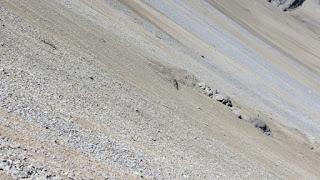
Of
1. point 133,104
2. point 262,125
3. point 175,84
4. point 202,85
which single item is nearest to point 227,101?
point 202,85

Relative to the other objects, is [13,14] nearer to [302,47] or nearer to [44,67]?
[44,67]

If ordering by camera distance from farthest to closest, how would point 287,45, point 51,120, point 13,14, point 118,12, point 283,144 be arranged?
point 287,45 → point 118,12 → point 283,144 → point 13,14 → point 51,120

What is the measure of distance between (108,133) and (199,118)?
7.17 m

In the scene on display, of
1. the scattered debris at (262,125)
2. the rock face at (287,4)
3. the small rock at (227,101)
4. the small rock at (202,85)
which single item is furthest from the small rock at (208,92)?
the rock face at (287,4)

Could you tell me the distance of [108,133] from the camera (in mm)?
15297

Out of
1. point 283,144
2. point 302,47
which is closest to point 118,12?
point 283,144

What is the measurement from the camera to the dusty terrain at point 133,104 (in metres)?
13.4

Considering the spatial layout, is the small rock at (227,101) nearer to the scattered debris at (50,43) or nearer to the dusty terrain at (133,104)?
the dusty terrain at (133,104)

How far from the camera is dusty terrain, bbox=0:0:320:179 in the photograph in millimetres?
13414

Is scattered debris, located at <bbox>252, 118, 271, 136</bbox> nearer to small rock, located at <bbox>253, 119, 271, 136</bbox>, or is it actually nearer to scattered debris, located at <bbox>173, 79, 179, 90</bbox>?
small rock, located at <bbox>253, 119, 271, 136</bbox>

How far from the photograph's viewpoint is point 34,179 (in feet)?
36.5

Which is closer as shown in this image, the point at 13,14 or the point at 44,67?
the point at 44,67

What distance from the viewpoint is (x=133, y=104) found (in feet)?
61.8

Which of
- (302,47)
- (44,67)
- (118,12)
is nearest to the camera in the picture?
(44,67)
